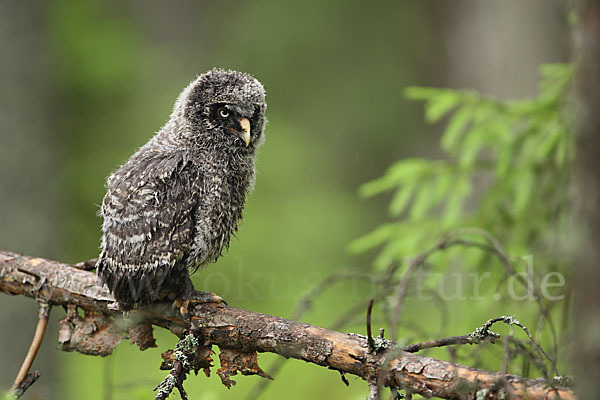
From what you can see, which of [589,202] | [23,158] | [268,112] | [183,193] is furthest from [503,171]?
[268,112]

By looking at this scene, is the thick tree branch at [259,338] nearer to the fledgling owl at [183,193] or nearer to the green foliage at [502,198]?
the fledgling owl at [183,193]

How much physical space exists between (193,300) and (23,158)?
139 inches

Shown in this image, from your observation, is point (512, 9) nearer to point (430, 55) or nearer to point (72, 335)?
point (430, 55)

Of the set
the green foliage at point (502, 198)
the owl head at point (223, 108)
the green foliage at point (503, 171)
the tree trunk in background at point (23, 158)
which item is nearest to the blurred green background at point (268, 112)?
the tree trunk in background at point (23, 158)

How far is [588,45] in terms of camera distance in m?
1.16

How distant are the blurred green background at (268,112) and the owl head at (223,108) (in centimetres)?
127

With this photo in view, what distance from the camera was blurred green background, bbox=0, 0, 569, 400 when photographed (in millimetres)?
5410

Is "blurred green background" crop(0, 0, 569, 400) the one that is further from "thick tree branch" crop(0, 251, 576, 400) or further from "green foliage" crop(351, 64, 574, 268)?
"green foliage" crop(351, 64, 574, 268)

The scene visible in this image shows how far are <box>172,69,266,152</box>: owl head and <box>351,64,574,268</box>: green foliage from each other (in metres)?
0.93

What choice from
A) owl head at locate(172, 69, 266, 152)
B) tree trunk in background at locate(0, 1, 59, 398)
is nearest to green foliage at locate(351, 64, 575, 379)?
owl head at locate(172, 69, 266, 152)

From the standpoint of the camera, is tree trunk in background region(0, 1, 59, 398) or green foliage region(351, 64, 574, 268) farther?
tree trunk in background region(0, 1, 59, 398)

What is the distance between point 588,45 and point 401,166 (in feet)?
8.36

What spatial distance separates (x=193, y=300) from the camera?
99.1 inches

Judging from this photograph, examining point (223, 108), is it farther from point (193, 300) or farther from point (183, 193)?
point (193, 300)
